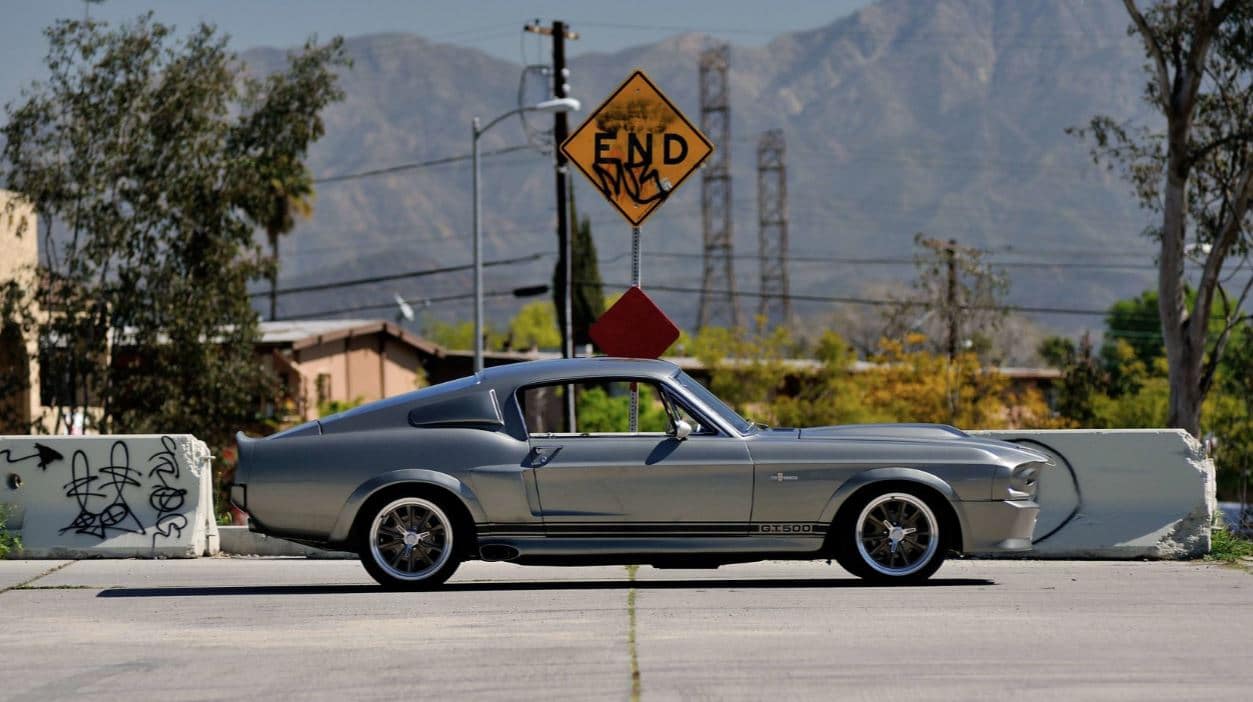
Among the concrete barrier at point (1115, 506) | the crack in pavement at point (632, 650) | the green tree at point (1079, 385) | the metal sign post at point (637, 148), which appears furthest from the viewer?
the green tree at point (1079, 385)

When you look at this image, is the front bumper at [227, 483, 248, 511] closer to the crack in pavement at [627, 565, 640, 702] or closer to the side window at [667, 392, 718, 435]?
the crack in pavement at [627, 565, 640, 702]

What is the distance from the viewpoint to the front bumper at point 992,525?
35.7ft

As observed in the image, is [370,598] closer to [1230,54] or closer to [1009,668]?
[1009,668]

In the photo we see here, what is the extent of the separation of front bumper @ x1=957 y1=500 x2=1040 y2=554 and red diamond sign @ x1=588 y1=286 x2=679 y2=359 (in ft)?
12.6

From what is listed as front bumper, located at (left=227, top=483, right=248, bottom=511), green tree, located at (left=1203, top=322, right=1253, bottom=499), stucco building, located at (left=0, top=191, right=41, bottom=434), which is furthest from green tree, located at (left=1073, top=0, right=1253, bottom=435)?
front bumper, located at (left=227, top=483, right=248, bottom=511)

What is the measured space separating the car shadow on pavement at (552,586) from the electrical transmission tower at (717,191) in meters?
129

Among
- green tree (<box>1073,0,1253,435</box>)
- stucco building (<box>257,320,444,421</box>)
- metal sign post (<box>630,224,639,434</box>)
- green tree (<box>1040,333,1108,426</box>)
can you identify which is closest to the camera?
metal sign post (<box>630,224,639,434</box>)

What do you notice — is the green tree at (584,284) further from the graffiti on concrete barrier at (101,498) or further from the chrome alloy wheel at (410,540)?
the chrome alloy wheel at (410,540)

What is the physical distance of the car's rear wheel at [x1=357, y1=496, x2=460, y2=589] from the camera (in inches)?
429

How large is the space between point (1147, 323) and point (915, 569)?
132 metres

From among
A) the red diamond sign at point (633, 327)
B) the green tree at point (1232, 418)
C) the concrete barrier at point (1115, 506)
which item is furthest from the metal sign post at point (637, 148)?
the green tree at point (1232, 418)

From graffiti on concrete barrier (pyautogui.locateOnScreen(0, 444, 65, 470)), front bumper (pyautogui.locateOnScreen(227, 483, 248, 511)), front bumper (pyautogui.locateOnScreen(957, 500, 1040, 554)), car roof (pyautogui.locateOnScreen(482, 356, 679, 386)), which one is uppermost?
car roof (pyautogui.locateOnScreen(482, 356, 679, 386))

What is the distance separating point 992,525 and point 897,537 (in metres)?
0.59

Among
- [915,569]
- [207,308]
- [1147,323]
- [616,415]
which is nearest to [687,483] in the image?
[915,569]
